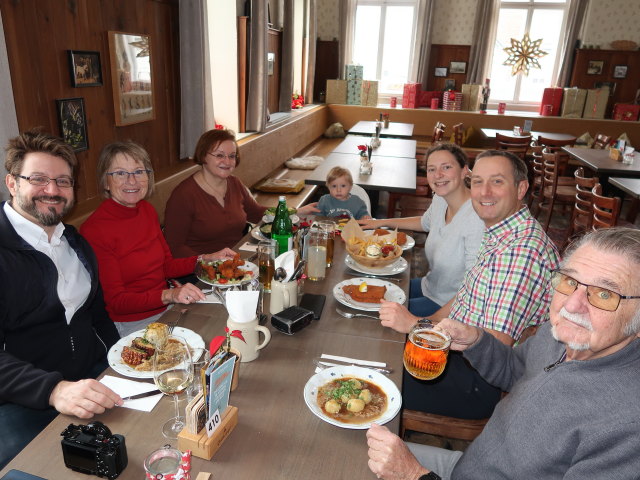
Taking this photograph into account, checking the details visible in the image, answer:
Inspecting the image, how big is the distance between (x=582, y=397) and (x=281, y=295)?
3.52 feet

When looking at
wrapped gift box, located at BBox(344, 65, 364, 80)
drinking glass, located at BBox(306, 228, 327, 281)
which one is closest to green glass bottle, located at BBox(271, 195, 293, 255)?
drinking glass, located at BBox(306, 228, 327, 281)

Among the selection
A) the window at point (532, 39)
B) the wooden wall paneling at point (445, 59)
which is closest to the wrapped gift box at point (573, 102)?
the window at point (532, 39)

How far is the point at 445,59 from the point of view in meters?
9.91

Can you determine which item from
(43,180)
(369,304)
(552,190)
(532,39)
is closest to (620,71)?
(532,39)

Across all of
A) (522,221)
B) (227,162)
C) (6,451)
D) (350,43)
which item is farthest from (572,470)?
(350,43)

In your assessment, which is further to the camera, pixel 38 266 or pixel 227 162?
pixel 227 162

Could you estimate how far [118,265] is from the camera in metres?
2.10

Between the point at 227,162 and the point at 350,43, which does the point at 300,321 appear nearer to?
the point at 227,162

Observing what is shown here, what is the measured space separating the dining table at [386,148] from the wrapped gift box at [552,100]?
4.16 m

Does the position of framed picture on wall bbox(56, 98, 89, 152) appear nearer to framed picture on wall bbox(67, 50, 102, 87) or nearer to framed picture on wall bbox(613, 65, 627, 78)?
framed picture on wall bbox(67, 50, 102, 87)

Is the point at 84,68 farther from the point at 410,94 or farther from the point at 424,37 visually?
the point at 424,37

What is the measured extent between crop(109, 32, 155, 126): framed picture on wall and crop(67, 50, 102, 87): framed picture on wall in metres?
0.15

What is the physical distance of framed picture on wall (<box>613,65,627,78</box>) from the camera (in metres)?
8.98

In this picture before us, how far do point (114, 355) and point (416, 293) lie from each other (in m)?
1.86
